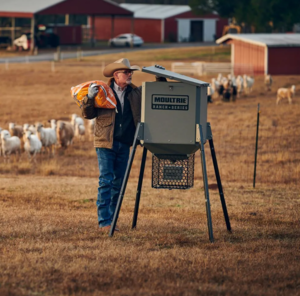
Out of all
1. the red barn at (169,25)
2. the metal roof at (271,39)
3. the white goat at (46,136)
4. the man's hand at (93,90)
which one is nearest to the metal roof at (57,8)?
the red barn at (169,25)

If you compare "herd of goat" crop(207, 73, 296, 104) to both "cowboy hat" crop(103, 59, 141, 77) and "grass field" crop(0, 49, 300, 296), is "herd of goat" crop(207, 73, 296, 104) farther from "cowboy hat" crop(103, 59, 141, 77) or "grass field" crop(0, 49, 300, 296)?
"cowboy hat" crop(103, 59, 141, 77)

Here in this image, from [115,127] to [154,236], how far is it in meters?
1.33

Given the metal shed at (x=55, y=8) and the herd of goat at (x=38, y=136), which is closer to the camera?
the herd of goat at (x=38, y=136)

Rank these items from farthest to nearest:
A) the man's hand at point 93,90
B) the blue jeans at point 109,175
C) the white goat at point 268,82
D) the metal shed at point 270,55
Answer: the metal shed at point 270,55 < the white goat at point 268,82 < the blue jeans at point 109,175 < the man's hand at point 93,90

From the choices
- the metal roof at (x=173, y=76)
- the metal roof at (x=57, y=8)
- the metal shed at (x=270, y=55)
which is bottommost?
the metal roof at (x=173, y=76)

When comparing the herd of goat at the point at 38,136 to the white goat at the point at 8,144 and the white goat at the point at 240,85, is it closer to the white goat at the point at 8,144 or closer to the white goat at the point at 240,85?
the white goat at the point at 8,144

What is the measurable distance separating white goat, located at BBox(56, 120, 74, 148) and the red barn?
50.7 m

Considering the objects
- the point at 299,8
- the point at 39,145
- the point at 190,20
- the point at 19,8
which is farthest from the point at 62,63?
the point at 39,145

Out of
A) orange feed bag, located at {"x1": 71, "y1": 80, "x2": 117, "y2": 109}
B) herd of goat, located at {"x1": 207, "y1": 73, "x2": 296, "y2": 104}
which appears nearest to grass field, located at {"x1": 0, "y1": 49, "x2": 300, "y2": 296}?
orange feed bag, located at {"x1": 71, "y1": 80, "x2": 117, "y2": 109}

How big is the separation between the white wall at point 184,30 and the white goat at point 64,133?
5286 cm

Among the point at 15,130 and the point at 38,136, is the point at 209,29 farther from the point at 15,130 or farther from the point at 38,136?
the point at 38,136

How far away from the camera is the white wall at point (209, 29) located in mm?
72938

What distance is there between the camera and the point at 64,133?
20.7 meters

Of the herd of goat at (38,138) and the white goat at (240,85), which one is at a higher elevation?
the white goat at (240,85)
